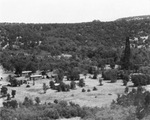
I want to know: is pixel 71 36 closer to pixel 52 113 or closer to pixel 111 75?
pixel 111 75

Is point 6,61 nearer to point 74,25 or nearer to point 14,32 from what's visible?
point 14,32

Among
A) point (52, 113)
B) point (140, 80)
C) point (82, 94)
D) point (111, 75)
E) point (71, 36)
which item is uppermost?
point (71, 36)

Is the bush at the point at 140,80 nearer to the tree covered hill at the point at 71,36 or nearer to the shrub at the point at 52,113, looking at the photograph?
the shrub at the point at 52,113

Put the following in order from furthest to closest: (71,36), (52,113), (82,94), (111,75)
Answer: (71,36) < (111,75) < (82,94) < (52,113)

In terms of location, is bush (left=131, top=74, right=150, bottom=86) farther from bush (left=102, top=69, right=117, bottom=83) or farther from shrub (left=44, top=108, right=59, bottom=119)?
shrub (left=44, top=108, right=59, bottom=119)

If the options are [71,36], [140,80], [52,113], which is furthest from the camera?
[71,36]

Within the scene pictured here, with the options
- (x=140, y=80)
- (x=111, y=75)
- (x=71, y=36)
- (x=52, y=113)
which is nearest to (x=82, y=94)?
(x=140, y=80)
